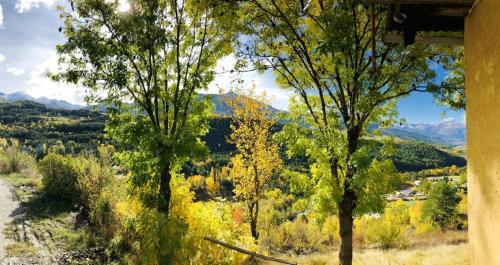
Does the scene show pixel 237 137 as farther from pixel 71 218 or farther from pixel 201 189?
pixel 201 189

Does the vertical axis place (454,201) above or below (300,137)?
below

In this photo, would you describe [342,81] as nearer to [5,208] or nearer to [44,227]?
[44,227]

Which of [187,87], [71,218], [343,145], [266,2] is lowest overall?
[71,218]

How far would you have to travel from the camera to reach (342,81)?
12180mm

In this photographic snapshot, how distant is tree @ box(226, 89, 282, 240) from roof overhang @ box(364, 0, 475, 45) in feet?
64.2

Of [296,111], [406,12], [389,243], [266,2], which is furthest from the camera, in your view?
[389,243]

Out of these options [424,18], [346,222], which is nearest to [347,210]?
[346,222]

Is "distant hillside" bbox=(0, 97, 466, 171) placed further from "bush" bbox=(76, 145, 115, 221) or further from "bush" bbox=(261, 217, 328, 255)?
"bush" bbox=(261, 217, 328, 255)

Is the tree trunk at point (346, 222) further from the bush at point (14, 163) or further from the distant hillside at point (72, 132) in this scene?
the distant hillside at point (72, 132)

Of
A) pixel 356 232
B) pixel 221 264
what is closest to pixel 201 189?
pixel 356 232

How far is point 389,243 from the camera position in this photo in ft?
96.9

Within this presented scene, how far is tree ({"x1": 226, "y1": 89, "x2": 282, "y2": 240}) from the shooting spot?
1009 inches

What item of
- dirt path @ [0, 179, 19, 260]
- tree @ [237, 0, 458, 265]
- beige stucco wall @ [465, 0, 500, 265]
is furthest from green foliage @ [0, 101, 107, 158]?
beige stucco wall @ [465, 0, 500, 265]

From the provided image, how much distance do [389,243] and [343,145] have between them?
70.0ft
